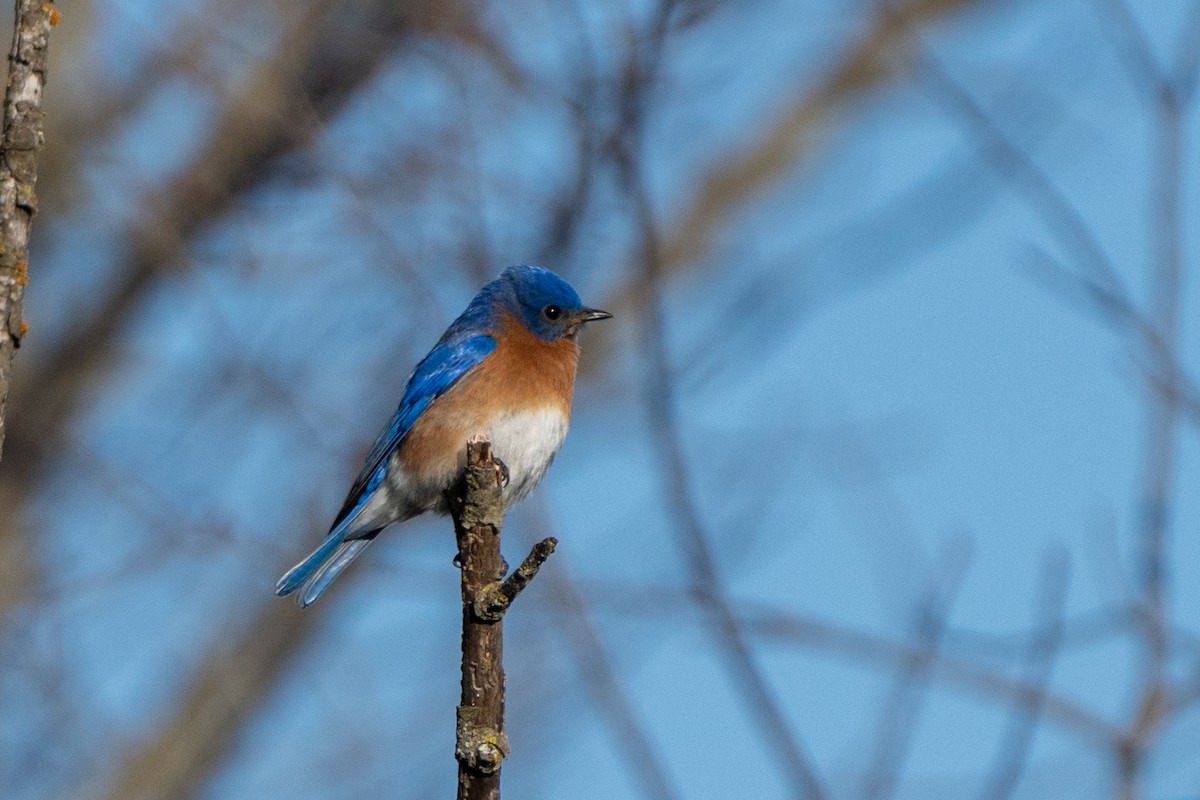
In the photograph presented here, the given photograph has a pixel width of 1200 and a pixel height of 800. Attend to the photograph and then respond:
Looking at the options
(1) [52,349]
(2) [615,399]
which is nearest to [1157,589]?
(2) [615,399]

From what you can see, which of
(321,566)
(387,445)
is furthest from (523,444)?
(321,566)

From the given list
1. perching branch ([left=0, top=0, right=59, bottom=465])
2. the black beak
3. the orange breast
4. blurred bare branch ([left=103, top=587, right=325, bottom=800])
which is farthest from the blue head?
blurred bare branch ([left=103, top=587, right=325, bottom=800])

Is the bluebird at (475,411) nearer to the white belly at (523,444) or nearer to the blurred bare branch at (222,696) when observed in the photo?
the white belly at (523,444)

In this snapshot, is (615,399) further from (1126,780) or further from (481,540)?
(1126,780)

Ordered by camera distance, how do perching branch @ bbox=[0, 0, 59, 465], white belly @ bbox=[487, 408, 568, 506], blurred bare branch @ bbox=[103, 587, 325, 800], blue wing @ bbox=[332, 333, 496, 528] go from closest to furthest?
perching branch @ bbox=[0, 0, 59, 465]
white belly @ bbox=[487, 408, 568, 506]
blue wing @ bbox=[332, 333, 496, 528]
blurred bare branch @ bbox=[103, 587, 325, 800]

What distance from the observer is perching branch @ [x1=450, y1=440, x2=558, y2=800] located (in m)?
2.69

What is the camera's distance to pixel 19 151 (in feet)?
8.03

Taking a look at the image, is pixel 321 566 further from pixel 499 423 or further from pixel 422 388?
pixel 499 423

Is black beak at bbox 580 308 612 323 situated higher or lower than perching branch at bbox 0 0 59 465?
higher

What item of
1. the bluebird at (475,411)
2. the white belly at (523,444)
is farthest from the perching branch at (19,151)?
the white belly at (523,444)

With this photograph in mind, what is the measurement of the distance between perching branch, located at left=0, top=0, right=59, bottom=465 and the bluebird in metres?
2.41

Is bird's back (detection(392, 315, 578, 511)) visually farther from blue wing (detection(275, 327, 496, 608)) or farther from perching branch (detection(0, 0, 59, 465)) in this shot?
perching branch (detection(0, 0, 59, 465))

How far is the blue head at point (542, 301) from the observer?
5.33 m

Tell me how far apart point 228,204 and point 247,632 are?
7.81ft
